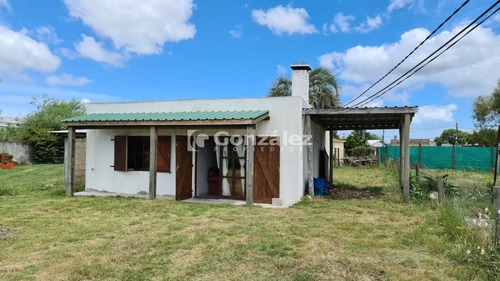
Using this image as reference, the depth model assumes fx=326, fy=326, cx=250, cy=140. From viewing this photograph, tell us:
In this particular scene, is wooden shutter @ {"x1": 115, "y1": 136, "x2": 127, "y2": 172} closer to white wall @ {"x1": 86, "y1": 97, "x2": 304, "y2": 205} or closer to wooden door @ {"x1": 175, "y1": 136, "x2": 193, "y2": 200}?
white wall @ {"x1": 86, "y1": 97, "x2": 304, "y2": 205}

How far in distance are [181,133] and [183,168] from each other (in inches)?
42.0

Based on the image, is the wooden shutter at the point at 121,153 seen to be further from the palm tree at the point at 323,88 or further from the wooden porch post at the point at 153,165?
the palm tree at the point at 323,88

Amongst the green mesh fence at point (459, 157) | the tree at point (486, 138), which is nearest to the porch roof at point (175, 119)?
the green mesh fence at point (459, 157)

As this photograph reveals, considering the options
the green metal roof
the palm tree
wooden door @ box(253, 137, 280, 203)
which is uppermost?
the palm tree

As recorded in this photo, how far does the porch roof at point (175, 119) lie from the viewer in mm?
8164

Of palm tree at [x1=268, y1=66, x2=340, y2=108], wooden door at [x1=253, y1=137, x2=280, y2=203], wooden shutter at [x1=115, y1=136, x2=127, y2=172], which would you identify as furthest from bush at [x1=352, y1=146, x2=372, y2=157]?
wooden shutter at [x1=115, y1=136, x2=127, y2=172]

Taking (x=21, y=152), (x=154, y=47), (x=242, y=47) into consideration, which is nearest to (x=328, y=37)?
(x=242, y=47)

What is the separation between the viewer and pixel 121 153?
33.3 ft

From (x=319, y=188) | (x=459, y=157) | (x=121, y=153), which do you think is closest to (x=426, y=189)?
(x=319, y=188)

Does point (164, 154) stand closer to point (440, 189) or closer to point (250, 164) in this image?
point (250, 164)

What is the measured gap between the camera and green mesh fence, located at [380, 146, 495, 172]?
18281mm

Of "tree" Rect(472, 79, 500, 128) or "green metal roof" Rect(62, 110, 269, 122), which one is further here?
"tree" Rect(472, 79, 500, 128)

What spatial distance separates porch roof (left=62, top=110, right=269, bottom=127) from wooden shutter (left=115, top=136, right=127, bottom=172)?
0.75 metres

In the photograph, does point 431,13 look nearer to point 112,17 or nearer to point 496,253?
point 496,253
